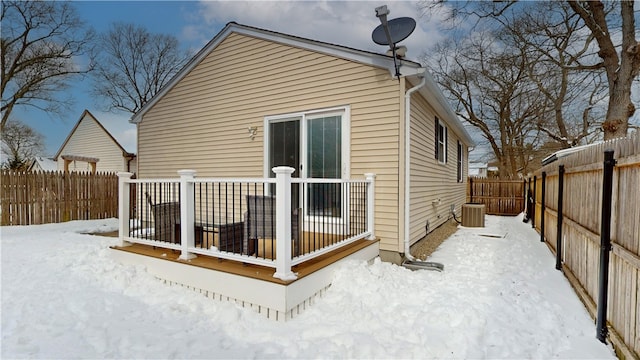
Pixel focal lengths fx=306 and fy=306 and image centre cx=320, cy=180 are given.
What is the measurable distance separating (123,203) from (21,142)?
30866mm

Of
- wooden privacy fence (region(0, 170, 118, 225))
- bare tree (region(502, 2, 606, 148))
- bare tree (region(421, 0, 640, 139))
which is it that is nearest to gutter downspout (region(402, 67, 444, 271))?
bare tree (region(421, 0, 640, 139))

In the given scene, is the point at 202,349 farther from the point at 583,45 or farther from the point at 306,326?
the point at 583,45

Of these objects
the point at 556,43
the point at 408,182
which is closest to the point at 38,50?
the point at 408,182

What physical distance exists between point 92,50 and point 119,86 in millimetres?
4178

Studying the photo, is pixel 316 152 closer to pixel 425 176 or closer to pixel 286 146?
pixel 286 146

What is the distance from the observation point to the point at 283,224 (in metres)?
3.12

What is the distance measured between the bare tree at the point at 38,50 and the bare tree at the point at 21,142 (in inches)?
426

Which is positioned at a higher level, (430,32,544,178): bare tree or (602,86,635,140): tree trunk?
(430,32,544,178): bare tree

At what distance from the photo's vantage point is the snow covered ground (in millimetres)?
2580

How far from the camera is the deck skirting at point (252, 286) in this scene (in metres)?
3.10

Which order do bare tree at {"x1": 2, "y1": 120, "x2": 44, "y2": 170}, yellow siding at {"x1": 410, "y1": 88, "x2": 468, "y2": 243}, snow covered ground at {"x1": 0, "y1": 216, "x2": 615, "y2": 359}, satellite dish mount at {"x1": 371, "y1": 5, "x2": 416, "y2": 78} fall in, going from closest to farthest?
1. snow covered ground at {"x1": 0, "y1": 216, "x2": 615, "y2": 359}
2. satellite dish mount at {"x1": 371, "y1": 5, "x2": 416, "y2": 78}
3. yellow siding at {"x1": 410, "y1": 88, "x2": 468, "y2": 243}
4. bare tree at {"x1": 2, "y1": 120, "x2": 44, "y2": 170}

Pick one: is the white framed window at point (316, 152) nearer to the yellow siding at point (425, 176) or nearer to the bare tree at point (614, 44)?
the yellow siding at point (425, 176)

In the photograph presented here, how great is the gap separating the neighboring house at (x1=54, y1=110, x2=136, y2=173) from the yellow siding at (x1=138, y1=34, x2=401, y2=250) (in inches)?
459

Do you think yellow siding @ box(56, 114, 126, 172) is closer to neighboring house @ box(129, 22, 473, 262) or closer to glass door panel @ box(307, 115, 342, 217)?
neighboring house @ box(129, 22, 473, 262)
